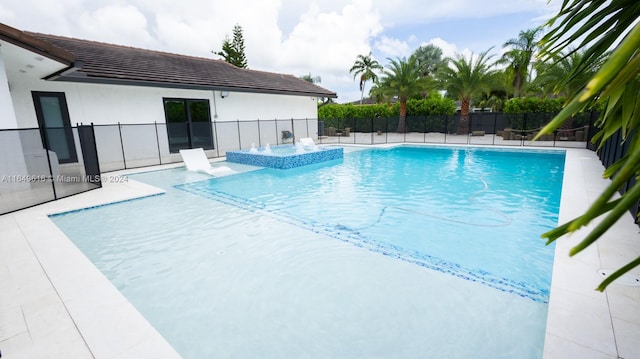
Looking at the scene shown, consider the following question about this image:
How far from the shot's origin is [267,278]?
4176 mm

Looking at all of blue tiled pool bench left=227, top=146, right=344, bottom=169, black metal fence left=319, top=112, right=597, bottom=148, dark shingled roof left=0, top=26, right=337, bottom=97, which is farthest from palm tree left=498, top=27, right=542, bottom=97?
blue tiled pool bench left=227, top=146, right=344, bottom=169

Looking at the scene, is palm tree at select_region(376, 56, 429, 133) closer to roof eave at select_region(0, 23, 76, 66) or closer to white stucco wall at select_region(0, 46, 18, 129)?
roof eave at select_region(0, 23, 76, 66)

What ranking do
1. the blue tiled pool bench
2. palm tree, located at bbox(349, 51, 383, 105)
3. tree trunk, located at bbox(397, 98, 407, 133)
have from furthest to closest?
palm tree, located at bbox(349, 51, 383, 105), tree trunk, located at bbox(397, 98, 407, 133), the blue tiled pool bench

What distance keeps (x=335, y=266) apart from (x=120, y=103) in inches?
470

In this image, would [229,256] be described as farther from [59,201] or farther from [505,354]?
[59,201]

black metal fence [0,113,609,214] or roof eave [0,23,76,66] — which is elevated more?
roof eave [0,23,76,66]

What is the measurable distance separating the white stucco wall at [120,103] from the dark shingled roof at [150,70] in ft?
1.91

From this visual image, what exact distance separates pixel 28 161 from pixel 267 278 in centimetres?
784

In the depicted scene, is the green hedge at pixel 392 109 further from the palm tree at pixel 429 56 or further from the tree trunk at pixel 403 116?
the palm tree at pixel 429 56

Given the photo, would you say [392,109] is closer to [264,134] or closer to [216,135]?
[264,134]

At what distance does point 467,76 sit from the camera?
75.2 ft

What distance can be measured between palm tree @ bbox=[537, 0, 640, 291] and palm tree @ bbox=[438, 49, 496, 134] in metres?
24.1

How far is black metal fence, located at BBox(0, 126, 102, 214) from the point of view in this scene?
6898 mm

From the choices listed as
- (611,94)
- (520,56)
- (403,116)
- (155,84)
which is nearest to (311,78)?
(403,116)
